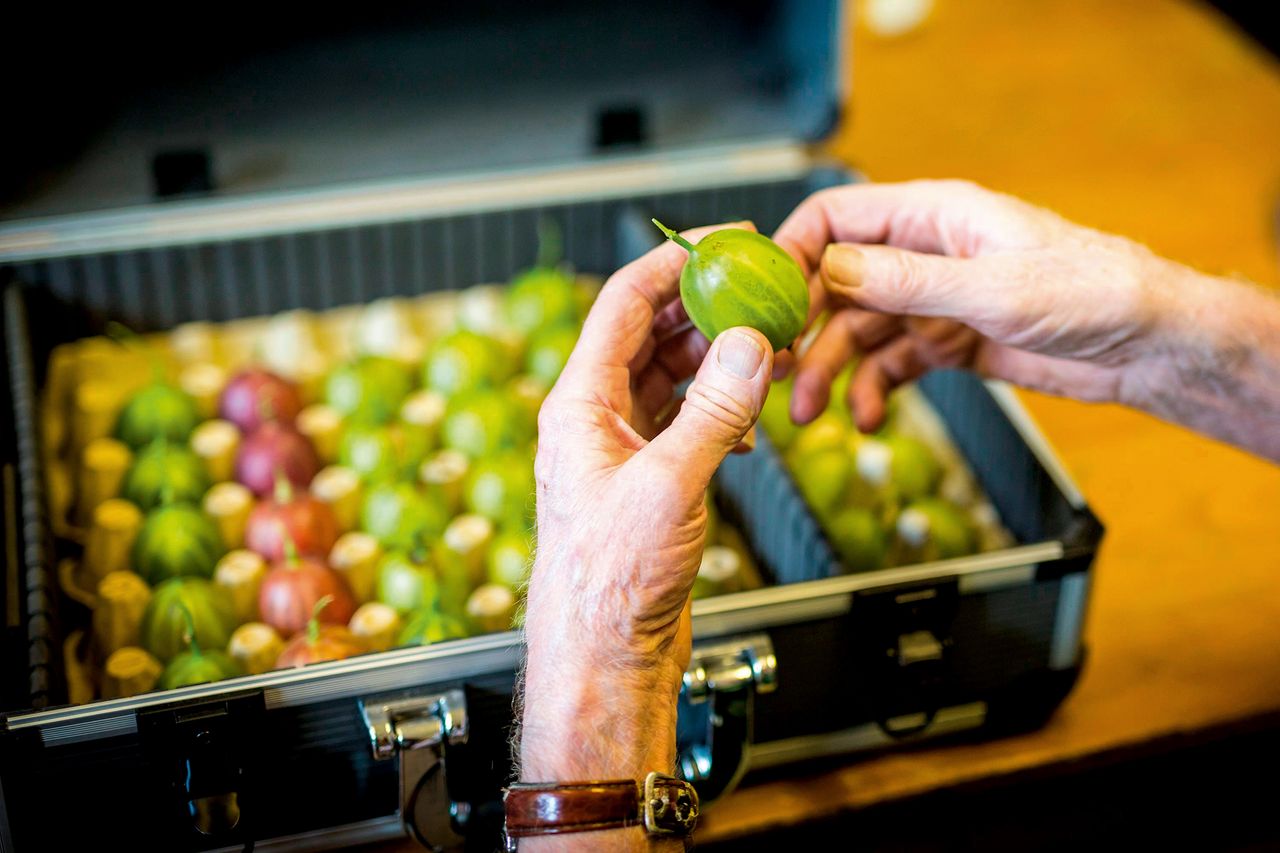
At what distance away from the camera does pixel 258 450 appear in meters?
A: 1.24

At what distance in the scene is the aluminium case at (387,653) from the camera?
0.84 m

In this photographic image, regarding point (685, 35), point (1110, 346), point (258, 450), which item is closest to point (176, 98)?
point (258, 450)

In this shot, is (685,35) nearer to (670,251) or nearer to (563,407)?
(670,251)

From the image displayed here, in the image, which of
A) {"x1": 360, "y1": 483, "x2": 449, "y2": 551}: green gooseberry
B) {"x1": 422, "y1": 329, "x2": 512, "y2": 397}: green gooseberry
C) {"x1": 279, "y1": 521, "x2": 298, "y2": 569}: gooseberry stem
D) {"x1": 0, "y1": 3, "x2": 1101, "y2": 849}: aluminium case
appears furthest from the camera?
{"x1": 422, "y1": 329, "x2": 512, "y2": 397}: green gooseberry

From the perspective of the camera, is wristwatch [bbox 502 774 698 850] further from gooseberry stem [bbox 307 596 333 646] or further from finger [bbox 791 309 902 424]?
finger [bbox 791 309 902 424]

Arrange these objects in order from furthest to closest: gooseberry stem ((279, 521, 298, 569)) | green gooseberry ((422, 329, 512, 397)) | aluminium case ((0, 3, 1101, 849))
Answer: green gooseberry ((422, 329, 512, 397)), gooseberry stem ((279, 521, 298, 569)), aluminium case ((0, 3, 1101, 849))

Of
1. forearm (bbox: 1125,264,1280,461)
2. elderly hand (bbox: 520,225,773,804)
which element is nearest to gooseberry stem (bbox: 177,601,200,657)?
elderly hand (bbox: 520,225,773,804)

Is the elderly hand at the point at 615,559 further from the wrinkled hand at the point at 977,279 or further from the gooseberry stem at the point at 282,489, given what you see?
the gooseberry stem at the point at 282,489

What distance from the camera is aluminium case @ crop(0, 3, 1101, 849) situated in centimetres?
84

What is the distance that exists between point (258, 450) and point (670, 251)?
54cm

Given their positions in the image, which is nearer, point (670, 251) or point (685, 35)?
point (670, 251)

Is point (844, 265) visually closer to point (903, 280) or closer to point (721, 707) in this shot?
point (903, 280)

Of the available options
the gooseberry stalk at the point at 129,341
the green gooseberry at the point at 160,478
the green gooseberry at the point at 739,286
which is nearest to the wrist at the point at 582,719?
the green gooseberry at the point at 739,286

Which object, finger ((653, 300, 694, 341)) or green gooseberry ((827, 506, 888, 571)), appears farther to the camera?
green gooseberry ((827, 506, 888, 571))
